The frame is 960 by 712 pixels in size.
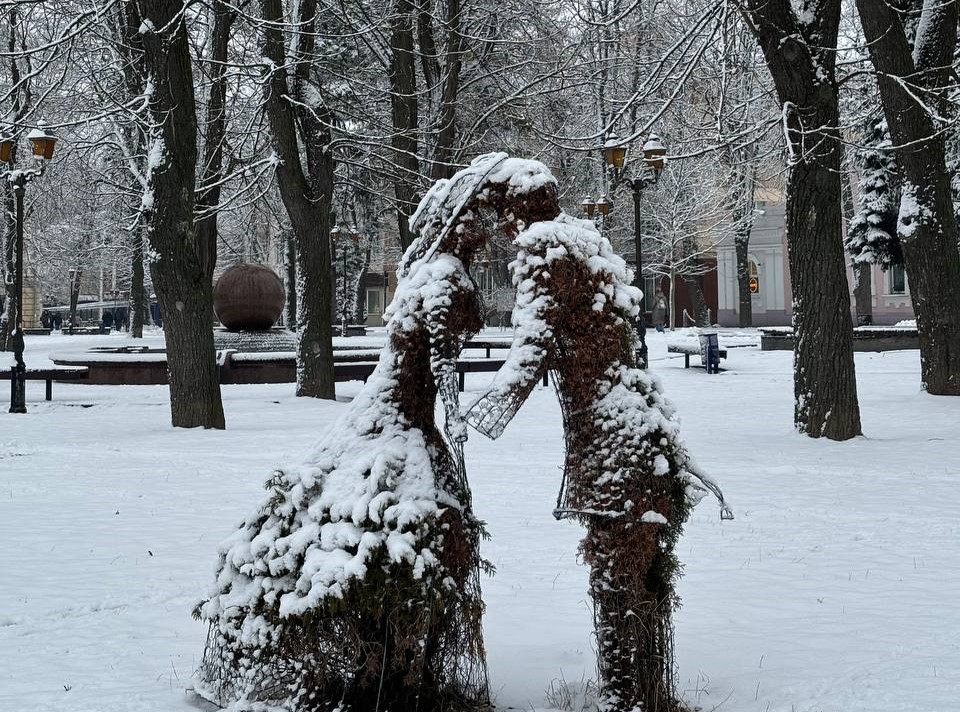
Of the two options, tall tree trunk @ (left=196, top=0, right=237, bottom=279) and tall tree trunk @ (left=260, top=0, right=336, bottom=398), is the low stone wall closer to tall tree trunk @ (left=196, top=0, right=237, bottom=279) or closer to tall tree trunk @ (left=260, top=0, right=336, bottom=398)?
tall tree trunk @ (left=260, top=0, right=336, bottom=398)

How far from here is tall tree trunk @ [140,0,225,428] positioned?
12.7 meters

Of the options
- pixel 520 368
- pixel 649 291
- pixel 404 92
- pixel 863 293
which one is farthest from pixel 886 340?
pixel 649 291

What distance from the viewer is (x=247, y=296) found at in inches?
1008

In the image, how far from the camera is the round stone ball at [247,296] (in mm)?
25453

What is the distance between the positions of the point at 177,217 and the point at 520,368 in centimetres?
1007

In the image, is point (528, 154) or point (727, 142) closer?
point (727, 142)

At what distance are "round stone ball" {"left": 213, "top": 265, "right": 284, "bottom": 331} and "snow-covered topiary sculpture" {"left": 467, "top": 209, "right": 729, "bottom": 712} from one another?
22.3m

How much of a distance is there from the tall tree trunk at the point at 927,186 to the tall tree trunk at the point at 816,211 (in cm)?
322

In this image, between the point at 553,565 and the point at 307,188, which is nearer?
the point at 553,565

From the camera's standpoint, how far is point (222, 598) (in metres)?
3.93

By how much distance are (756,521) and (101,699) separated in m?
Answer: 5.30

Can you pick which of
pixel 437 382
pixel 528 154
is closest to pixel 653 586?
pixel 437 382

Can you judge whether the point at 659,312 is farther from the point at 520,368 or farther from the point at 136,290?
the point at 520,368

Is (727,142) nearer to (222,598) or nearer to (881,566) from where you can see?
(881,566)
